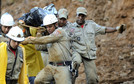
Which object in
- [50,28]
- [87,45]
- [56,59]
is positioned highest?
[50,28]

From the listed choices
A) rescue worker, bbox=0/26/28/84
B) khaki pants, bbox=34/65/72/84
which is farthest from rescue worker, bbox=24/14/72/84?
rescue worker, bbox=0/26/28/84

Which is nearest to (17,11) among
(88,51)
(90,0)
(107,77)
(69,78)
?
(90,0)

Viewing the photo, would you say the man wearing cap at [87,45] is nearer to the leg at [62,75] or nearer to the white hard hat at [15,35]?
the leg at [62,75]

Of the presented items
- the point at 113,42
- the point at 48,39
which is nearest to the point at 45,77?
the point at 48,39

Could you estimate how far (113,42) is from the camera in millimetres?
10977

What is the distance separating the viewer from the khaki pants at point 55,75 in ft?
22.4

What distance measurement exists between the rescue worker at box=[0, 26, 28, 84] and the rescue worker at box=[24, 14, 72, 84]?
459mm

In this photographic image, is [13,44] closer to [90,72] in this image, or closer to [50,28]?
[50,28]

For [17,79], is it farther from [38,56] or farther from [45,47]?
[38,56]

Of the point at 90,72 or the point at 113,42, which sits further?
the point at 113,42

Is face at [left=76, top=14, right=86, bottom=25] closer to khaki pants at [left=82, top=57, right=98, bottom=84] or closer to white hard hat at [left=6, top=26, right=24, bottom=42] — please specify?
khaki pants at [left=82, top=57, right=98, bottom=84]

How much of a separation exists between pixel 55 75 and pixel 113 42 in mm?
4585

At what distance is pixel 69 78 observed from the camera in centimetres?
691

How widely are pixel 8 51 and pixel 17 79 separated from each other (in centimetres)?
63
